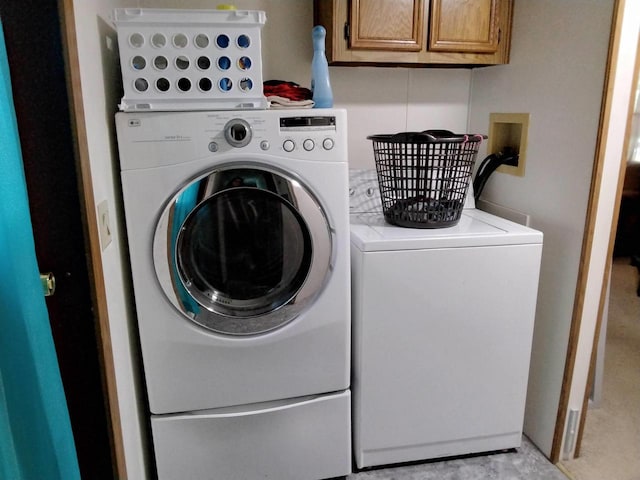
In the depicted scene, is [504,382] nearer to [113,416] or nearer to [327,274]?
[327,274]

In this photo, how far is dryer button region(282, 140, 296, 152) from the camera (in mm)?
1389

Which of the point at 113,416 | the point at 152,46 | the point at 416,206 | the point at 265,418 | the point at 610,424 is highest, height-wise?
the point at 152,46

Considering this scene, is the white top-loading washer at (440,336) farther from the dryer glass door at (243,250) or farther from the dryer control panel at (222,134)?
the dryer control panel at (222,134)

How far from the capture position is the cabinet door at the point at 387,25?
1764 mm

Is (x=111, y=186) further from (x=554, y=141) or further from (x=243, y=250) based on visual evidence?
(x=554, y=141)

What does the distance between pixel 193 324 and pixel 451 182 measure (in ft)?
3.23

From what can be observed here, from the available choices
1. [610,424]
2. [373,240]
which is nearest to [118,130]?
[373,240]

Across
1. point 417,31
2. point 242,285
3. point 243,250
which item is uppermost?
point 417,31

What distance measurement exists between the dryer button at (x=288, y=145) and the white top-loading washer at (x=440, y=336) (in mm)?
380

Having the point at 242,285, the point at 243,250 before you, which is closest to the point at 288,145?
the point at 243,250

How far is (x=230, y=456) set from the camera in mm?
1577

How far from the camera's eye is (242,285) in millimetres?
1516

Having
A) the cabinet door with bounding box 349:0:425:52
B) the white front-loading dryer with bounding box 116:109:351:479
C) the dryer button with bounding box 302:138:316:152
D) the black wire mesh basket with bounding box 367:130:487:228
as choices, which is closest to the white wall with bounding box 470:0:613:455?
the black wire mesh basket with bounding box 367:130:487:228

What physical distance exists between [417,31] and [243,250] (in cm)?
107
